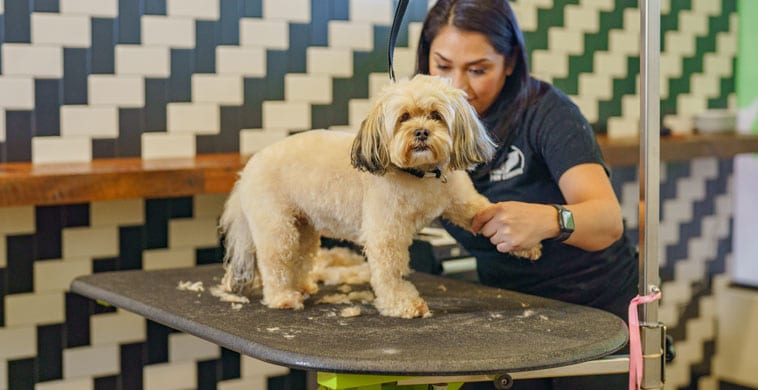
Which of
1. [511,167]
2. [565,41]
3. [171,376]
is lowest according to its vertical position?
[171,376]

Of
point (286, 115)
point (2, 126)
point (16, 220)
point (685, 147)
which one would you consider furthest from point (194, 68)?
point (685, 147)

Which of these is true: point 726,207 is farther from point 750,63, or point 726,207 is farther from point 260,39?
point 260,39

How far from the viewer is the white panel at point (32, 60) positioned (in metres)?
2.64

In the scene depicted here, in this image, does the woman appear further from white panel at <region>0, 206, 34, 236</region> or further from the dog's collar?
white panel at <region>0, 206, 34, 236</region>

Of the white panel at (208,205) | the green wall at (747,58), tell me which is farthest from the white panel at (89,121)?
the green wall at (747,58)

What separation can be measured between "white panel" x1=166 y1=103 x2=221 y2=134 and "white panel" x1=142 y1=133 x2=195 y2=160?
0.07 feet

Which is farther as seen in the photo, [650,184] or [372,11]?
[372,11]

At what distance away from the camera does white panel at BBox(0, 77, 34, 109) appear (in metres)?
2.65

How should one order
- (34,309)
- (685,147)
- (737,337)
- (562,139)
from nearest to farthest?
1. (562,139)
2. (34,309)
3. (685,147)
4. (737,337)

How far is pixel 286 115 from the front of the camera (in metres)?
3.12

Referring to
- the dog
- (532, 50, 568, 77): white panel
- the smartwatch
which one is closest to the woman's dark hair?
the smartwatch

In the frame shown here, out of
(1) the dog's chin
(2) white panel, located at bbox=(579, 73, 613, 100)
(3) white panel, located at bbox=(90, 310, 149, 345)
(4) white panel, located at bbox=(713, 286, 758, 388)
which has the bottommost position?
(4) white panel, located at bbox=(713, 286, 758, 388)

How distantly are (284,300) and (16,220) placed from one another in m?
1.18

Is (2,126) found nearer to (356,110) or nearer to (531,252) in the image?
(356,110)
